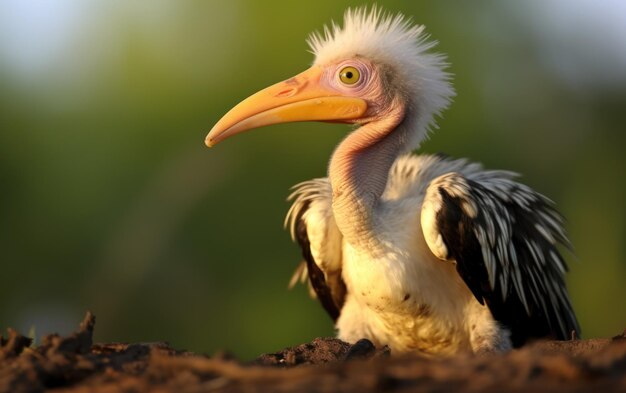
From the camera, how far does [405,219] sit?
7.21 meters

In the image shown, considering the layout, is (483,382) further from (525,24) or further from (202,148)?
(525,24)

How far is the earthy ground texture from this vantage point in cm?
383

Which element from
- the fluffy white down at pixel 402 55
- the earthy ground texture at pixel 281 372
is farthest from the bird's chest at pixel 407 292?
the earthy ground texture at pixel 281 372

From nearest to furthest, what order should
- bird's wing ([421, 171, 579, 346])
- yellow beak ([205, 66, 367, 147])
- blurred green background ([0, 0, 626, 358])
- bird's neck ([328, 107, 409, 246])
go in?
1. bird's wing ([421, 171, 579, 346])
2. bird's neck ([328, 107, 409, 246])
3. yellow beak ([205, 66, 367, 147])
4. blurred green background ([0, 0, 626, 358])

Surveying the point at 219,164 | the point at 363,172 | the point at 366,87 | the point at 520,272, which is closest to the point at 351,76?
the point at 366,87

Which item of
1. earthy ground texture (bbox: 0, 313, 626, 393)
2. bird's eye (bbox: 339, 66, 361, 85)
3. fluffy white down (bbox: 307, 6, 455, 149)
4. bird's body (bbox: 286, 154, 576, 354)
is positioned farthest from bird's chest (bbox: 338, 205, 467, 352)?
earthy ground texture (bbox: 0, 313, 626, 393)

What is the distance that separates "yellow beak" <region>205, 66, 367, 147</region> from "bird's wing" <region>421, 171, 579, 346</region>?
2.74 feet

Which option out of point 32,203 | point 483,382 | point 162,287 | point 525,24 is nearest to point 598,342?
point 483,382

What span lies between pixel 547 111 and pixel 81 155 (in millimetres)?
8615

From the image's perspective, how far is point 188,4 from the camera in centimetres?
2131

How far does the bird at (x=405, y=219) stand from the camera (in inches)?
281

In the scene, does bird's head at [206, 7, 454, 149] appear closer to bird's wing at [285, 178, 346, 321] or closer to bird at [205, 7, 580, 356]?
bird at [205, 7, 580, 356]

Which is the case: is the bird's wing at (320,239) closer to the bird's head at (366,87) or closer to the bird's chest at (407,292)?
the bird's chest at (407,292)

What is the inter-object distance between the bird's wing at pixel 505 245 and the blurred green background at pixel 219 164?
8452 mm
